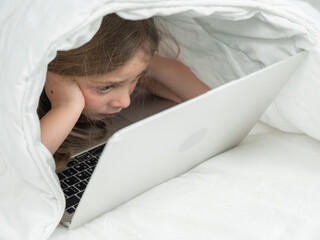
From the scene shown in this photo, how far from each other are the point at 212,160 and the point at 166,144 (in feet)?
0.66

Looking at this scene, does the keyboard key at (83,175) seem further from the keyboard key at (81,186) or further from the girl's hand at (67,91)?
the girl's hand at (67,91)

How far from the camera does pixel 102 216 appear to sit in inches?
28.7

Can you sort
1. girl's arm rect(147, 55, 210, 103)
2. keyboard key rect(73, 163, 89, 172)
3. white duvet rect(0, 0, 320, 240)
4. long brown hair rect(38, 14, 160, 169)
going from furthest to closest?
girl's arm rect(147, 55, 210, 103) → keyboard key rect(73, 163, 89, 172) → long brown hair rect(38, 14, 160, 169) → white duvet rect(0, 0, 320, 240)

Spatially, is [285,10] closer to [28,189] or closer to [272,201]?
[272,201]

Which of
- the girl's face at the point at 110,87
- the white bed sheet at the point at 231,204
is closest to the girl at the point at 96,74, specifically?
the girl's face at the point at 110,87

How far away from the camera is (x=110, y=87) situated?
2.69 feet

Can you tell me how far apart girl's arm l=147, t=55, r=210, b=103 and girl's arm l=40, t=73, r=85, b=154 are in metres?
0.30

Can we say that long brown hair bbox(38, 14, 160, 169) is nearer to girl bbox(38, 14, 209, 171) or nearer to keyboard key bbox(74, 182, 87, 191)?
girl bbox(38, 14, 209, 171)

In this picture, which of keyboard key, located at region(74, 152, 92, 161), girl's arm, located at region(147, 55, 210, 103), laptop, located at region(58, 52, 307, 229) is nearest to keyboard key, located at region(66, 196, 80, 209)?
laptop, located at region(58, 52, 307, 229)

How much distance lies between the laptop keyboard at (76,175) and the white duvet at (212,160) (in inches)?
3.1

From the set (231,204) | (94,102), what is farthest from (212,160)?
(94,102)

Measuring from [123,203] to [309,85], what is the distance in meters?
0.38

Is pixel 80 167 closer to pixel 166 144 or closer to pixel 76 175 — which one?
pixel 76 175

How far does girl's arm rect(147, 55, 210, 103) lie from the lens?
3.44 ft
